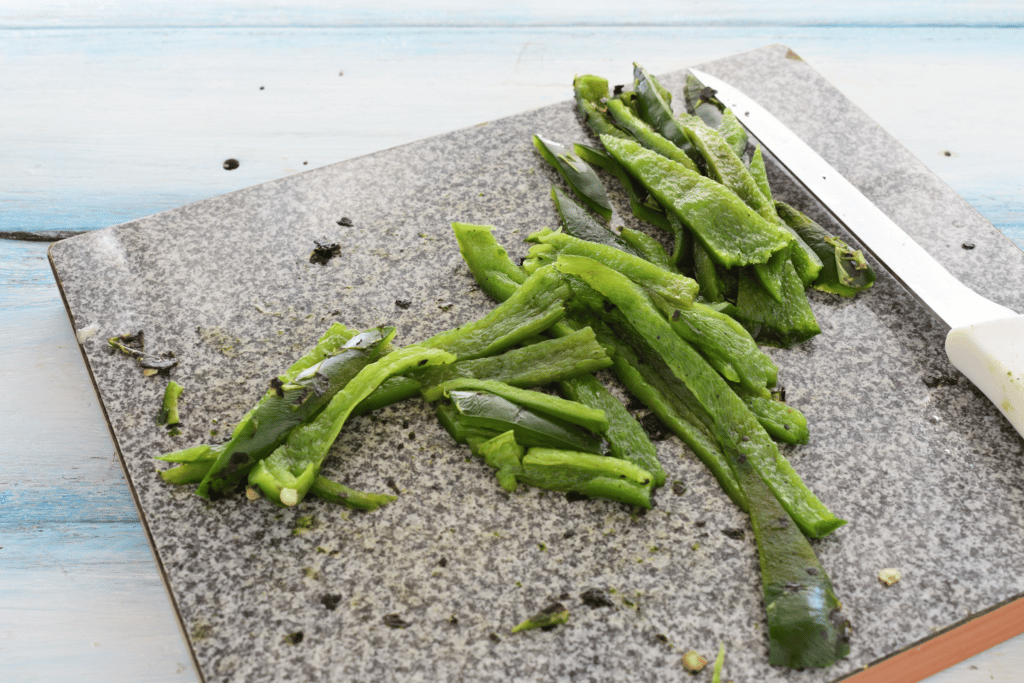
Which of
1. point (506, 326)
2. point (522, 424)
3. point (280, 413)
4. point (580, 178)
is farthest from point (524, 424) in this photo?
point (580, 178)

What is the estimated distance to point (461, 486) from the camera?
1.49 m

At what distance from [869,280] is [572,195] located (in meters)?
0.78

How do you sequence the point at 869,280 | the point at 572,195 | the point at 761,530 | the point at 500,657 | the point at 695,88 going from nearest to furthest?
the point at 500,657 < the point at 761,530 < the point at 869,280 < the point at 572,195 < the point at 695,88

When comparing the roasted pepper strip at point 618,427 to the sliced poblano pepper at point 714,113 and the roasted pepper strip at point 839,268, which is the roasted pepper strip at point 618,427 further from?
the sliced poblano pepper at point 714,113

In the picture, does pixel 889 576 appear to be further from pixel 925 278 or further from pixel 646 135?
pixel 646 135

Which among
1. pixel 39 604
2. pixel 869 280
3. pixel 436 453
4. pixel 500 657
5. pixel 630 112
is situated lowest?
pixel 39 604

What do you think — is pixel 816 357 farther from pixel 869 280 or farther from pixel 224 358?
pixel 224 358

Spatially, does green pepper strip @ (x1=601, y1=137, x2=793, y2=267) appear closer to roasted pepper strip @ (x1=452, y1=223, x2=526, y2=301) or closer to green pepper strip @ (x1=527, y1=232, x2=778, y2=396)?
green pepper strip @ (x1=527, y1=232, x2=778, y2=396)

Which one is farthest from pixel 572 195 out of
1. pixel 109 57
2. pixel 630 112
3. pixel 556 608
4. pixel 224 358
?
pixel 109 57

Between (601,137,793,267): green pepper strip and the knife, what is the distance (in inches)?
10.0

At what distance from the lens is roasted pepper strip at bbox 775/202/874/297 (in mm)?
1817

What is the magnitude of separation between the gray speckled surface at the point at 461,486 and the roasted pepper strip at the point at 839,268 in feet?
0.11

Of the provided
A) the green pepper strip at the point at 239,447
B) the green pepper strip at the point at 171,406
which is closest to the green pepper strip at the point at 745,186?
the green pepper strip at the point at 239,447

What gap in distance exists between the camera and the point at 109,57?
297cm
